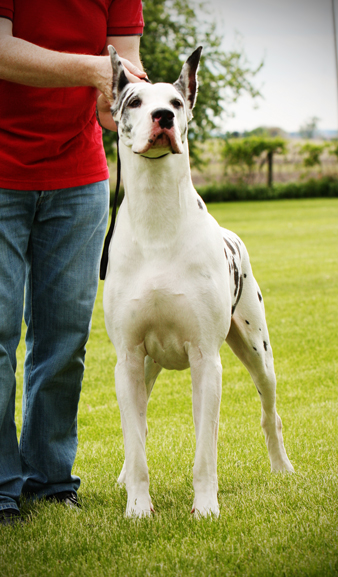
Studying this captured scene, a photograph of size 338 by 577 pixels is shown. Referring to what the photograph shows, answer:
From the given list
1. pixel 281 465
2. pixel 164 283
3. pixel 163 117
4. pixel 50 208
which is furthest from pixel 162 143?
pixel 281 465

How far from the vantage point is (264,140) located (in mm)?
34250

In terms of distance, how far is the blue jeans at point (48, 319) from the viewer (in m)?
3.15

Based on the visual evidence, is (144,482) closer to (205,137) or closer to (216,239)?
(216,239)

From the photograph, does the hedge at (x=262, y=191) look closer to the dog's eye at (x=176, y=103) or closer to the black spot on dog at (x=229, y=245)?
the black spot on dog at (x=229, y=245)

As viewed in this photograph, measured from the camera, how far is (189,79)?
2.84m

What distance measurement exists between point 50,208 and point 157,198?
0.71m

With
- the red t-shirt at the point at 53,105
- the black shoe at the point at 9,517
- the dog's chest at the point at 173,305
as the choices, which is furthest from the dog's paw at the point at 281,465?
the red t-shirt at the point at 53,105

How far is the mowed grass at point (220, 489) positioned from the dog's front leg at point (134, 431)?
0.10 m

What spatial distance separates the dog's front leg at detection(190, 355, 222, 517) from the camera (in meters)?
2.82

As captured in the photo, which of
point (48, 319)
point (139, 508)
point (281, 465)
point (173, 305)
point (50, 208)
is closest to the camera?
point (173, 305)

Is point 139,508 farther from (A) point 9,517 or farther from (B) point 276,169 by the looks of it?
(B) point 276,169

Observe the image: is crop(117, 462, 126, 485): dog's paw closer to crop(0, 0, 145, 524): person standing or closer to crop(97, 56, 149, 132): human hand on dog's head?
crop(0, 0, 145, 524): person standing

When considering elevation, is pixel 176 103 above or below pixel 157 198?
above

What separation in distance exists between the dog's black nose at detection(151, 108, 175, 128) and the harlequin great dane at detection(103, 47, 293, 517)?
0.40 ft
